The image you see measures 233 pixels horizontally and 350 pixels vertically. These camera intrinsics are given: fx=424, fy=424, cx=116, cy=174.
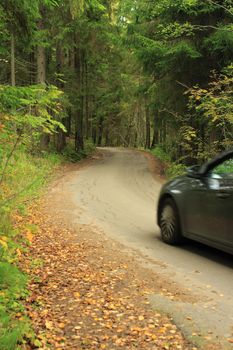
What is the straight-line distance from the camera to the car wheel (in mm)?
7574

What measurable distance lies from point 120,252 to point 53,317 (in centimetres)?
270

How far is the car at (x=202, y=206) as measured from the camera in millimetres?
6209

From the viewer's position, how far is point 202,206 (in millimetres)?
6723

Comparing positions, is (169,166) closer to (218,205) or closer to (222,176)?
(222,176)

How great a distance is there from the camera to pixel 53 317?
4684 millimetres

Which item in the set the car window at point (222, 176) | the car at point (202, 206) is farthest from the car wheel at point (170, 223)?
the car window at point (222, 176)

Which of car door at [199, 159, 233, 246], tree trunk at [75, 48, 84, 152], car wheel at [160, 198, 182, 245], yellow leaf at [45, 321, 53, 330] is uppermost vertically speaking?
tree trunk at [75, 48, 84, 152]

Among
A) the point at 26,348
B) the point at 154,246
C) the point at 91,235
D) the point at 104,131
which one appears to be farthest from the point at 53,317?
the point at 104,131

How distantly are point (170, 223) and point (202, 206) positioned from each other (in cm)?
114

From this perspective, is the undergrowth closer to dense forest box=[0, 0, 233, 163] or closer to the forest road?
dense forest box=[0, 0, 233, 163]

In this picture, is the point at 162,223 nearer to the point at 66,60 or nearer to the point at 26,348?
the point at 26,348

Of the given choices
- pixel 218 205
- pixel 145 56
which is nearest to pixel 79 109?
pixel 145 56

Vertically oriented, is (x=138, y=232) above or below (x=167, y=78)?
below

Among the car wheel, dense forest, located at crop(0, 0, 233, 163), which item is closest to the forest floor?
the car wheel
